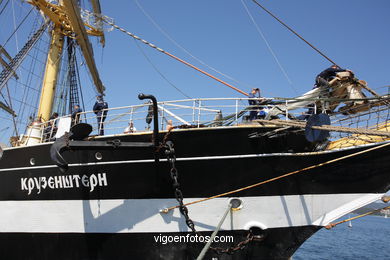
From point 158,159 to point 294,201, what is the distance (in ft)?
9.96

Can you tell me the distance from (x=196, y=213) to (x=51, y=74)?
9949mm

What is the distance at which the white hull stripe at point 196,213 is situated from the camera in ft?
22.8

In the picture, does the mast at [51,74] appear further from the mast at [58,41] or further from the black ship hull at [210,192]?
the black ship hull at [210,192]

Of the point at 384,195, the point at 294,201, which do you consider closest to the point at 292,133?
the point at 294,201

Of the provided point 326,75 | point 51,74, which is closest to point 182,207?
point 326,75

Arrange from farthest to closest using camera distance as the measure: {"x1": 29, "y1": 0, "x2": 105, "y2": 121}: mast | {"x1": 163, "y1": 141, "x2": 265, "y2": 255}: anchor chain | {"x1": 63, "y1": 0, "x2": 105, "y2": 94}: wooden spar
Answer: {"x1": 29, "y1": 0, "x2": 105, "y2": 121}: mast, {"x1": 63, "y1": 0, "x2": 105, "y2": 94}: wooden spar, {"x1": 163, "y1": 141, "x2": 265, "y2": 255}: anchor chain

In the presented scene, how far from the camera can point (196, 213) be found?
726cm

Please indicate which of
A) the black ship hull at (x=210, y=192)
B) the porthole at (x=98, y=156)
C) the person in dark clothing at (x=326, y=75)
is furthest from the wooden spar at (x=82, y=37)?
the person in dark clothing at (x=326, y=75)

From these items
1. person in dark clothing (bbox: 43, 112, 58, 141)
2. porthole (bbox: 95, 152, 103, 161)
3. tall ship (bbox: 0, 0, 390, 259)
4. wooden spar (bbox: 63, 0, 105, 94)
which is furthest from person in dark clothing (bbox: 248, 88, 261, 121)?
wooden spar (bbox: 63, 0, 105, 94)

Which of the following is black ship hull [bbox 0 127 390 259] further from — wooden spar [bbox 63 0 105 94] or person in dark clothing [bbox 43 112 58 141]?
wooden spar [bbox 63 0 105 94]

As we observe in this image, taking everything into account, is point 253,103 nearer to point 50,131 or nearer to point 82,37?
point 50,131

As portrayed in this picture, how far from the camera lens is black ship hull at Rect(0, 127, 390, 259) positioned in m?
6.91

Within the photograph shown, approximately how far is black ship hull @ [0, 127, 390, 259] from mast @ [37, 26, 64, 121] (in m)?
6.10

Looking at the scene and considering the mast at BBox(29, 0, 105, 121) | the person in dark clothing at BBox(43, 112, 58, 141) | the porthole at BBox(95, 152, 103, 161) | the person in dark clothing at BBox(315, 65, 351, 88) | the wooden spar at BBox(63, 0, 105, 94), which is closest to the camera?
the person in dark clothing at BBox(315, 65, 351, 88)
